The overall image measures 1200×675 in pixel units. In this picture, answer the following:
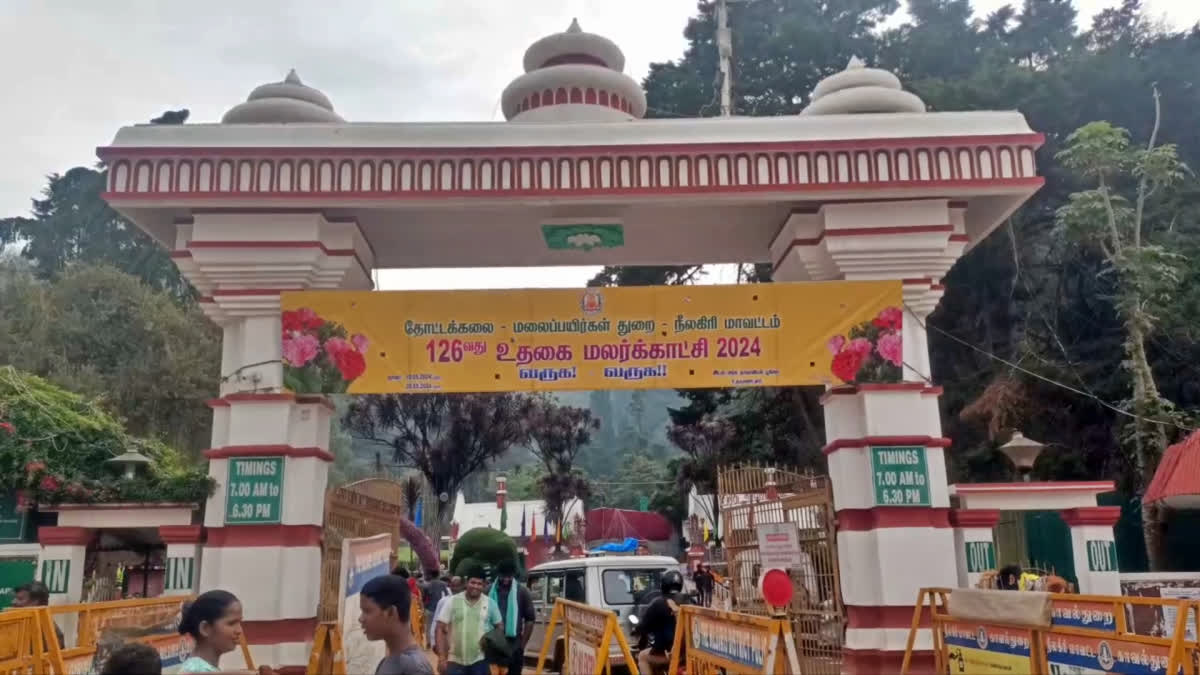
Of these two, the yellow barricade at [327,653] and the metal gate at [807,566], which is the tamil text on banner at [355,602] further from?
the metal gate at [807,566]

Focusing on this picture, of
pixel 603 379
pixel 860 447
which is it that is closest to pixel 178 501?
pixel 603 379

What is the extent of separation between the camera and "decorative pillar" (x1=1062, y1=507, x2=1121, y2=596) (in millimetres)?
7844

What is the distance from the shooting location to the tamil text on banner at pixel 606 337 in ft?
25.1

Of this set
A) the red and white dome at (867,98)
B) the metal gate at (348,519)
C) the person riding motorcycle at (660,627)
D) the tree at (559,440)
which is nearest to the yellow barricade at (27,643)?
the metal gate at (348,519)

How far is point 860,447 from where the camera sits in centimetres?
758

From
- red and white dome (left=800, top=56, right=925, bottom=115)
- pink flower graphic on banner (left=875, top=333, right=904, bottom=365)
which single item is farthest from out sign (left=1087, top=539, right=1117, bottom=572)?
red and white dome (left=800, top=56, right=925, bottom=115)

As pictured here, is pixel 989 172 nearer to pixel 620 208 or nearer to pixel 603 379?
pixel 620 208

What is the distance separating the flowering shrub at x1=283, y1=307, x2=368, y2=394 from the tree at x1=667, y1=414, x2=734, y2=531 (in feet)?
49.4

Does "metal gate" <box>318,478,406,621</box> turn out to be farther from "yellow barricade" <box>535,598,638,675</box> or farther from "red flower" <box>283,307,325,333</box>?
"yellow barricade" <box>535,598,638,675</box>

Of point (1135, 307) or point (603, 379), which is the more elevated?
point (1135, 307)

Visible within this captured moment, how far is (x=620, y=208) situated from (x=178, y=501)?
4.38 metres

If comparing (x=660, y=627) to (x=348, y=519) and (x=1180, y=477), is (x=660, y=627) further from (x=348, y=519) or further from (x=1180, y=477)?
(x=1180, y=477)

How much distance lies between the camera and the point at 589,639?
664 cm

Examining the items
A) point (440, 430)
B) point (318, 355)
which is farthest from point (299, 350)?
point (440, 430)
